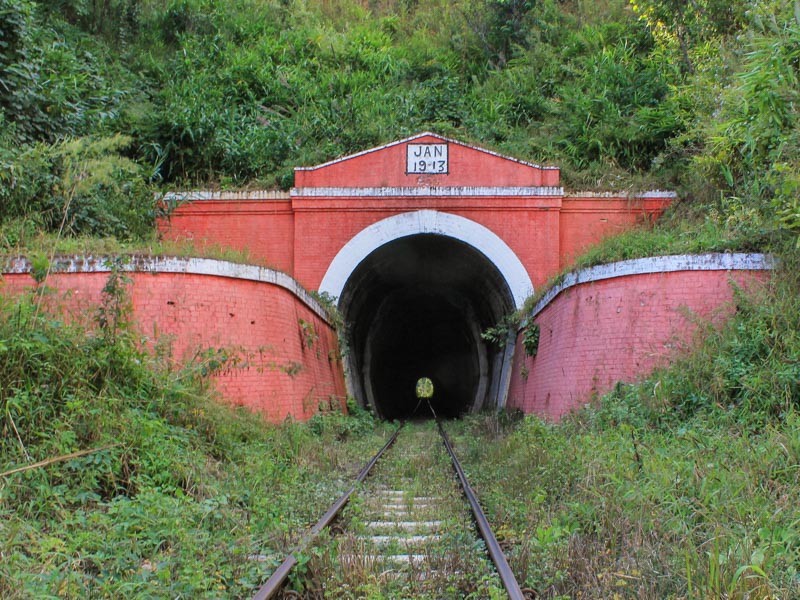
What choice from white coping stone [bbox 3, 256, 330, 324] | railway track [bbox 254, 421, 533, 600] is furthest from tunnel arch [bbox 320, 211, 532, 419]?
railway track [bbox 254, 421, 533, 600]

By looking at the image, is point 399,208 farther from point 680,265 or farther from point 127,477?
point 127,477

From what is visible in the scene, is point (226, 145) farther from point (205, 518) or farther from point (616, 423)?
point (205, 518)

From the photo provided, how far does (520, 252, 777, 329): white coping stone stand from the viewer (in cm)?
864

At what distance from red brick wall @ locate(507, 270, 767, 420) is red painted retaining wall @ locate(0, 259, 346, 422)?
12.6ft

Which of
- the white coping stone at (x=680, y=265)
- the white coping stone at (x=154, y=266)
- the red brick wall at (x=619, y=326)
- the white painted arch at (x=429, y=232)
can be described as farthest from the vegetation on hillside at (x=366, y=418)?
the white painted arch at (x=429, y=232)

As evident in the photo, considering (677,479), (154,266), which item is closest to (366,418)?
(154,266)

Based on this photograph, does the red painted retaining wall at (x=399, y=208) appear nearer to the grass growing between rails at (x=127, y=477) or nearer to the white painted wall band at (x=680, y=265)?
the white painted wall band at (x=680, y=265)

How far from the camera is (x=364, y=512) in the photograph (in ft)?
18.5

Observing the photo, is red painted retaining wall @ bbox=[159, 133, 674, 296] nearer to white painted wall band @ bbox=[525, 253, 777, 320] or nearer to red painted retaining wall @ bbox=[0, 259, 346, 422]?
red painted retaining wall @ bbox=[0, 259, 346, 422]

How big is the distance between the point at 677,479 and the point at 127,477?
4.00m

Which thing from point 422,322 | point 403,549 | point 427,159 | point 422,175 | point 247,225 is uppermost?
point 427,159

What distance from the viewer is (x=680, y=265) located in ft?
29.7

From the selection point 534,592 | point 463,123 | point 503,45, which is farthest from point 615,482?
point 503,45

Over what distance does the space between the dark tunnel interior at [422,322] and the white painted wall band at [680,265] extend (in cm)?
461
